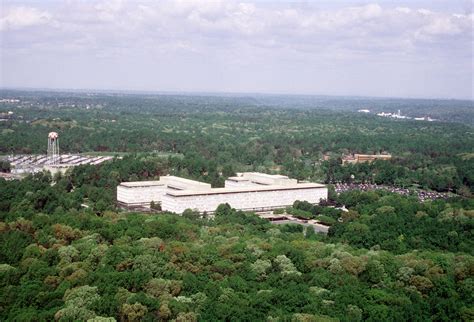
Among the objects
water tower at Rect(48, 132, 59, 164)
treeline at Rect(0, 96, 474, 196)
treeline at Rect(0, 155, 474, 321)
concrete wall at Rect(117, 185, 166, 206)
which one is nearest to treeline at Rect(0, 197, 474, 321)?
treeline at Rect(0, 155, 474, 321)

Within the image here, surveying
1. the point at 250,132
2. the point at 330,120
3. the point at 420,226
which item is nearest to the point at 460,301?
the point at 420,226

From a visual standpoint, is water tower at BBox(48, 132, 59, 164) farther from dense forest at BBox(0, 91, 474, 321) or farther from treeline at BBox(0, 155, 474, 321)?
treeline at BBox(0, 155, 474, 321)

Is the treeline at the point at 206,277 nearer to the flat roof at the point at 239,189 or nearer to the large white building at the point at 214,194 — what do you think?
the flat roof at the point at 239,189

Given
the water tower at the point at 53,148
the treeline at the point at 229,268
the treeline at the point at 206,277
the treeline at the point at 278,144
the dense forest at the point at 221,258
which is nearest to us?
the treeline at the point at 206,277

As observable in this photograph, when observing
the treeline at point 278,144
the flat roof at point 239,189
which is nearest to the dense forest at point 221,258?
the flat roof at point 239,189

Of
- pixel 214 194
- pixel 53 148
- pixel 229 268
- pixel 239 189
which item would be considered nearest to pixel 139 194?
pixel 214 194

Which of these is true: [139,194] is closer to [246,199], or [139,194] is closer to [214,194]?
[214,194]

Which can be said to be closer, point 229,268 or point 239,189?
point 229,268
